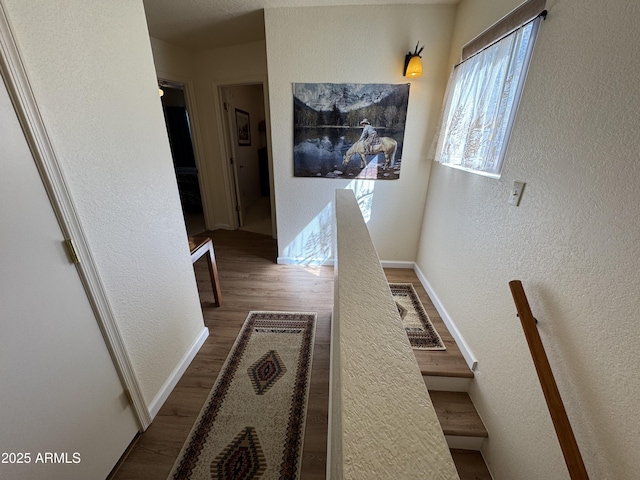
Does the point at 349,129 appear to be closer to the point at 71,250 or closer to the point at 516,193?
the point at 516,193

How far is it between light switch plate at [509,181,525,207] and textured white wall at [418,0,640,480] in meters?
0.03

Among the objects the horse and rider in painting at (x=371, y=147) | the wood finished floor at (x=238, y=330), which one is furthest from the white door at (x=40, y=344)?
the horse and rider in painting at (x=371, y=147)

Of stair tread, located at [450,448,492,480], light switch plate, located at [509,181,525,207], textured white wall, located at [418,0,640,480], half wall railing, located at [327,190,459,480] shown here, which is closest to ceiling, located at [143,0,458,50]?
textured white wall, located at [418,0,640,480]

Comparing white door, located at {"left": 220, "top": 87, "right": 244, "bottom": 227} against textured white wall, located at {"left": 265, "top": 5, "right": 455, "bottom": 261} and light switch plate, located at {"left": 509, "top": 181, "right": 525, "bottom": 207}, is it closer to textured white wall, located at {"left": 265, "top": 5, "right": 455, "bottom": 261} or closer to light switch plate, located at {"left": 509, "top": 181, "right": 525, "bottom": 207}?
textured white wall, located at {"left": 265, "top": 5, "right": 455, "bottom": 261}

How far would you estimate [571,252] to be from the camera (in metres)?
0.93

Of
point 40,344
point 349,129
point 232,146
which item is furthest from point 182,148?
point 40,344

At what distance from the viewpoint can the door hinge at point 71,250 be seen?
907mm

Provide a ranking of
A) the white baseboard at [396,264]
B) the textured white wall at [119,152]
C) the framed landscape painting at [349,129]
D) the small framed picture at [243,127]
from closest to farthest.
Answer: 1. the textured white wall at [119,152]
2. the framed landscape painting at [349,129]
3. the white baseboard at [396,264]
4. the small framed picture at [243,127]

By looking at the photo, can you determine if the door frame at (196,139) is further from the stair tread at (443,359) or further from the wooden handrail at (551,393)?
the wooden handrail at (551,393)

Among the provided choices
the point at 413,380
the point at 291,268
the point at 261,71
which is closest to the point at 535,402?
the point at 413,380

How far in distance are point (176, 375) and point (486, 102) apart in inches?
101

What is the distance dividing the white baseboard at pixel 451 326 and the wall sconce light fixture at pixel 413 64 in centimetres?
182

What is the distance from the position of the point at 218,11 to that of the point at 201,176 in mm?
A: 2072

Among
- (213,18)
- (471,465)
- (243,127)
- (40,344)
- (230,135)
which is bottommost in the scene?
(471,465)
